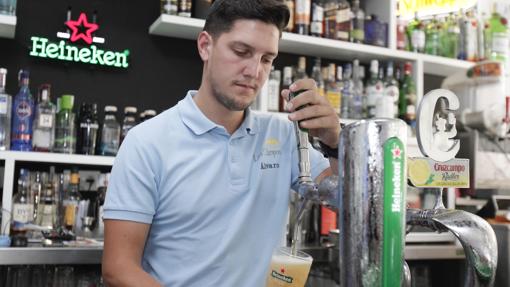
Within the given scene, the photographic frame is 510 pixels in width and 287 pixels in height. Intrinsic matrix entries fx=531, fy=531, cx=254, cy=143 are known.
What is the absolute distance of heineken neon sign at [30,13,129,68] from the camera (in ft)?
8.43

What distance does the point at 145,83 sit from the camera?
284cm

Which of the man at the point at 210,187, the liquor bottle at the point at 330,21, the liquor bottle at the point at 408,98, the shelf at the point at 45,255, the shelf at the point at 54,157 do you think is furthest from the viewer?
the liquor bottle at the point at 408,98

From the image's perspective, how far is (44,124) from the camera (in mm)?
2340

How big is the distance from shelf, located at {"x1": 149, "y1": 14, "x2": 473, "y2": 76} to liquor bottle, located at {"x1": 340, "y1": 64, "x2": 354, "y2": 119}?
0.35 ft

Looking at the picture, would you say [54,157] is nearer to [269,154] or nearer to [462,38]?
[269,154]

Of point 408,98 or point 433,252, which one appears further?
point 408,98

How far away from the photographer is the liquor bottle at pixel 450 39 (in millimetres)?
3320

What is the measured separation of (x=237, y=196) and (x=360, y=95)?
1.93 meters

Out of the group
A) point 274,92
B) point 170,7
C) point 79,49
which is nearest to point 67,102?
point 79,49

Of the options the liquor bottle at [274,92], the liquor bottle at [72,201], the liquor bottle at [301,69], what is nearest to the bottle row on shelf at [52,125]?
the liquor bottle at [72,201]

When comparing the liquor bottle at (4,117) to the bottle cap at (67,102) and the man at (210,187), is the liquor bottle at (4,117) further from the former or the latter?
the man at (210,187)

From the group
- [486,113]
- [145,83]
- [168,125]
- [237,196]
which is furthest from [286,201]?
[486,113]

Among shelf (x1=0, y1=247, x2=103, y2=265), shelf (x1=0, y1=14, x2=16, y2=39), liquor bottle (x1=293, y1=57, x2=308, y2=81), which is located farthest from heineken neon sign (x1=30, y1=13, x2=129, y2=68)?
shelf (x1=0, y1=247, x2=103, y2=265)

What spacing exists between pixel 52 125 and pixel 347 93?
1.57m
